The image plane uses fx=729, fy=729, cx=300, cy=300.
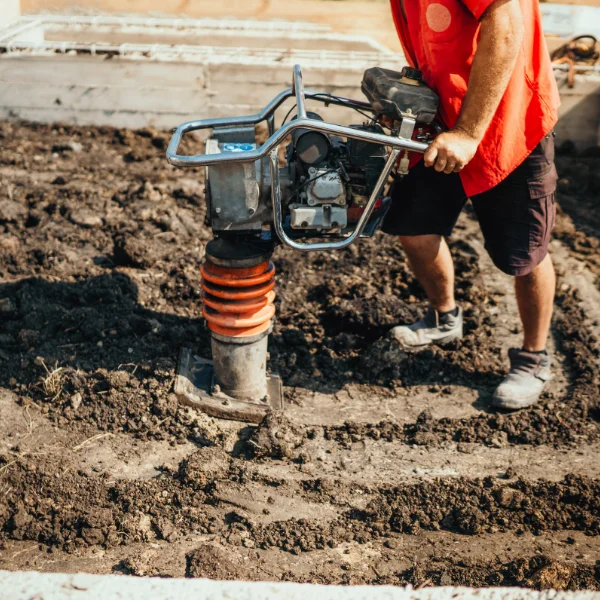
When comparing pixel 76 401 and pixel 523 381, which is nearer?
pixel 76 401

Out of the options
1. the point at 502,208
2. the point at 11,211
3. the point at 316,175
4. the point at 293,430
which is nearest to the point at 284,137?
the point at 316,175

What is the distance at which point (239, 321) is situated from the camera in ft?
9.05

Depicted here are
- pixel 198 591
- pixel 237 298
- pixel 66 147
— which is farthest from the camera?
pixel 66 147

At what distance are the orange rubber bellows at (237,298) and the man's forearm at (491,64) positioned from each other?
899 millimetres

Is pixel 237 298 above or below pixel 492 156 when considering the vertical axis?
below

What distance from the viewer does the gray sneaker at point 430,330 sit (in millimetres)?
3412

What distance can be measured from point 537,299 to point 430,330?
0.57 m

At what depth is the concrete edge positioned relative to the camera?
2.14 meters

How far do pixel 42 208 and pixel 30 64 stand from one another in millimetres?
1506

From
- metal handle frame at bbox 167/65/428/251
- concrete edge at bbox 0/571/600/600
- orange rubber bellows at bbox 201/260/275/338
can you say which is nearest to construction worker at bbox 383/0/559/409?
metal handle frame at bbox 167/65/428/251

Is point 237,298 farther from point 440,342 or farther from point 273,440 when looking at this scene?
point 440,342

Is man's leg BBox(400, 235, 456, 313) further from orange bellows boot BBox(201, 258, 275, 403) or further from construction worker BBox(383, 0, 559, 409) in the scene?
orange bellows boot BBox(201, 258, 275, 403)

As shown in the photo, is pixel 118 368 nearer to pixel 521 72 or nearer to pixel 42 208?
pixel 42 208

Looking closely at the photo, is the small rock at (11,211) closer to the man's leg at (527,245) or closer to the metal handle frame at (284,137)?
the metal handle frame at (284,137)
